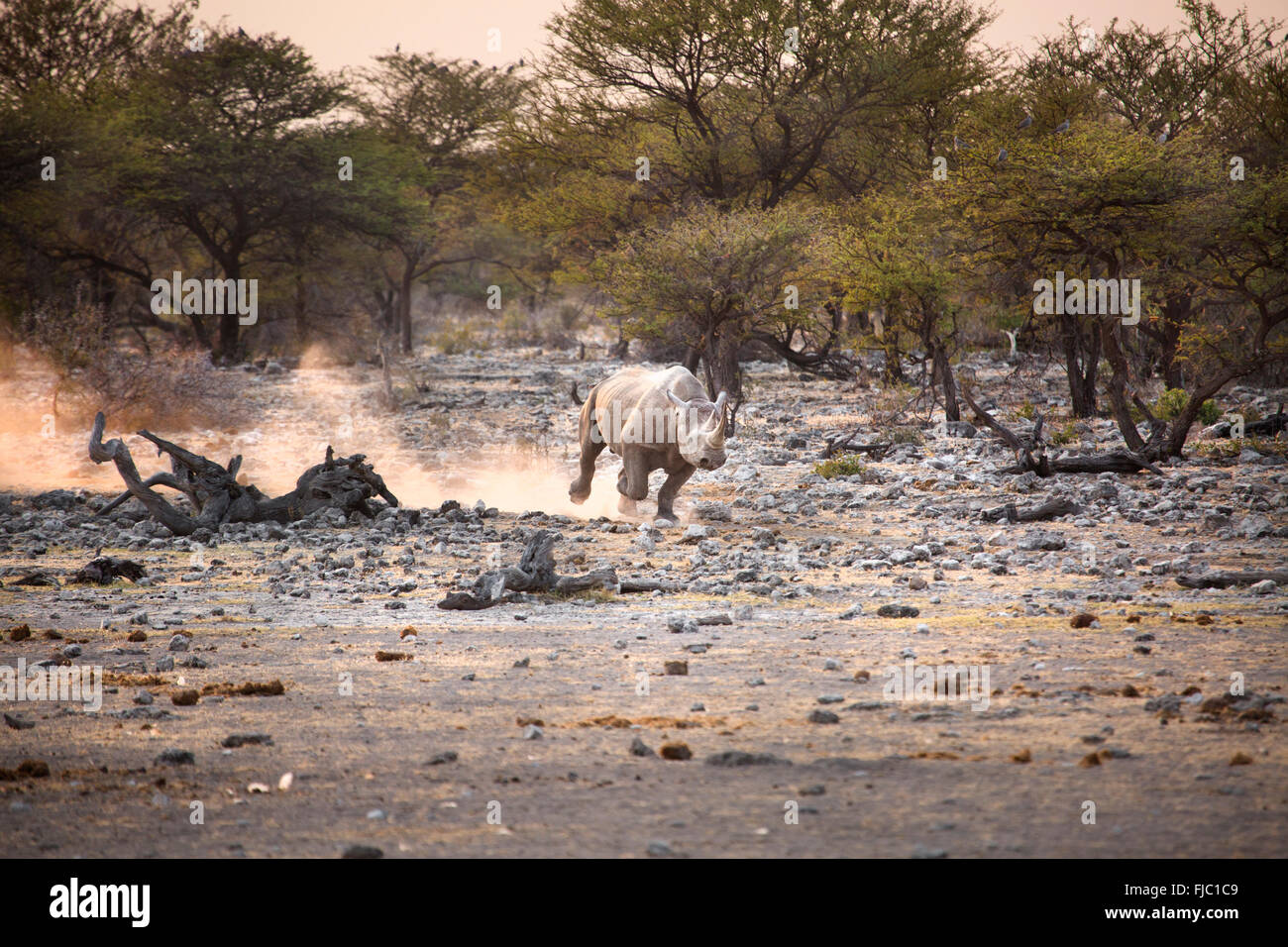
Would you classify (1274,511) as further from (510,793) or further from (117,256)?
(117,256)

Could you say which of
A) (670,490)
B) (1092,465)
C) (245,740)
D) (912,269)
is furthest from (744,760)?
(912,269)

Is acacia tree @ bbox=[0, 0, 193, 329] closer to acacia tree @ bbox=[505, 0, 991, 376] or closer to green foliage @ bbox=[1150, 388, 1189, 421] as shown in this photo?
acacia tree @ bbox=[505, 0, 991, 376]

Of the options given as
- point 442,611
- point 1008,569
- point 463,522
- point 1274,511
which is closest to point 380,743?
point 442,611

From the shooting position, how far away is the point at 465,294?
167ft

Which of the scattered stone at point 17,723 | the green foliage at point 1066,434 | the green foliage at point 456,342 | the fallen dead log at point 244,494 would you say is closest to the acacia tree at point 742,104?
the green foliage at point 1066,434

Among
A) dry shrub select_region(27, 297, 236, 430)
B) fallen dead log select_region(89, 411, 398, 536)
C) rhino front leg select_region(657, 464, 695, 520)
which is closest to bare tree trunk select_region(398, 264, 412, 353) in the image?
dry shrub select_region(27, 297, 236, 430)

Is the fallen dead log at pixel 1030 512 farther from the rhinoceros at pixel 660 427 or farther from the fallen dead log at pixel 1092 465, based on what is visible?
the rhinoceros at pixel 660 427

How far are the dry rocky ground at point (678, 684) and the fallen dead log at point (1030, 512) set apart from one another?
164mm

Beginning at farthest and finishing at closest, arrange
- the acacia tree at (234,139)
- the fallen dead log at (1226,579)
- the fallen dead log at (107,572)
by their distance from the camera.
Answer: the acacia tree at (234,139), the fallen dead log at (107,572), the fallen dead log at (1226,579)

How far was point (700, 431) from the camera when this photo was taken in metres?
11.5

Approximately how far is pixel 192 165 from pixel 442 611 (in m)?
24.0

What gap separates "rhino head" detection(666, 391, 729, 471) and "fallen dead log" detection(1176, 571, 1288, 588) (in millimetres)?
4406

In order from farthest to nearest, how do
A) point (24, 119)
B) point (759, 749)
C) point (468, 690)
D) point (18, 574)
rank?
point (24, 119)
point (18, 574)
point (468, 690)
point (759, 749)

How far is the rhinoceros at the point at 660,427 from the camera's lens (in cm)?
1155
